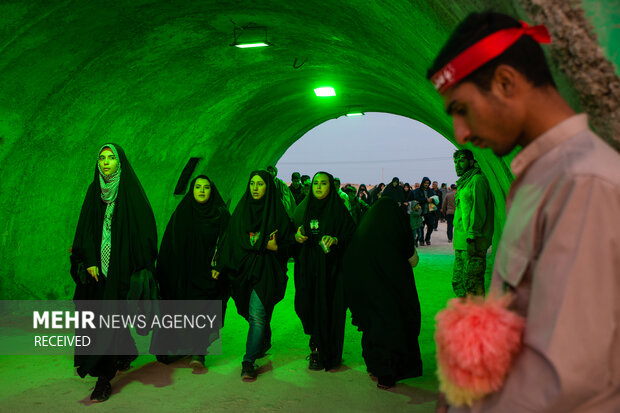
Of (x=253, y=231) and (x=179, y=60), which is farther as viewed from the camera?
(x=179, y=60)

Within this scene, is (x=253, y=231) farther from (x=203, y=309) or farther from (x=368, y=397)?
(x=368, y=397)

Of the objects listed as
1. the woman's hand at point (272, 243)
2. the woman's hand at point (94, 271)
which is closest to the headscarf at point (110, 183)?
the woman's hand at point (94, 271)

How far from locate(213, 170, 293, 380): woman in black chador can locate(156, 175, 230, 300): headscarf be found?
0.73ft

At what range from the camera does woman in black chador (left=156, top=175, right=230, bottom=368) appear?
18.0 ft

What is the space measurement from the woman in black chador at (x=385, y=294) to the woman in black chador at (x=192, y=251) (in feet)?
5.01

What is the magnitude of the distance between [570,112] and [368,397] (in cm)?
377

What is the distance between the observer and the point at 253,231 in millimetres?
5332

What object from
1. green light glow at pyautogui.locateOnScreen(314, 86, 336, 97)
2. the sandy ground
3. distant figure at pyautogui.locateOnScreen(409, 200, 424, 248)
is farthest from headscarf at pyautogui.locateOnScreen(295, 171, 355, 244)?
distant figure at pyautogui.locateOnScreen(409, 200, 424, 248)

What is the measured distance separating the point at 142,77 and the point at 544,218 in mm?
7145

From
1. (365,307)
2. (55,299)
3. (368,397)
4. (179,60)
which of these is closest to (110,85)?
(179,60)

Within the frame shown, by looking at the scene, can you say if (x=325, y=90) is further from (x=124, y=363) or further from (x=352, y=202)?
(x=124, y=363)

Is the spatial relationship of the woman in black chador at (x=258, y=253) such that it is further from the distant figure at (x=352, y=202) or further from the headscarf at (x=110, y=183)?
the distant figure at (x=352, y=202)

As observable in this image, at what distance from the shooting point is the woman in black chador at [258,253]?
5.11 m

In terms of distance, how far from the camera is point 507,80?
1.14 metres
